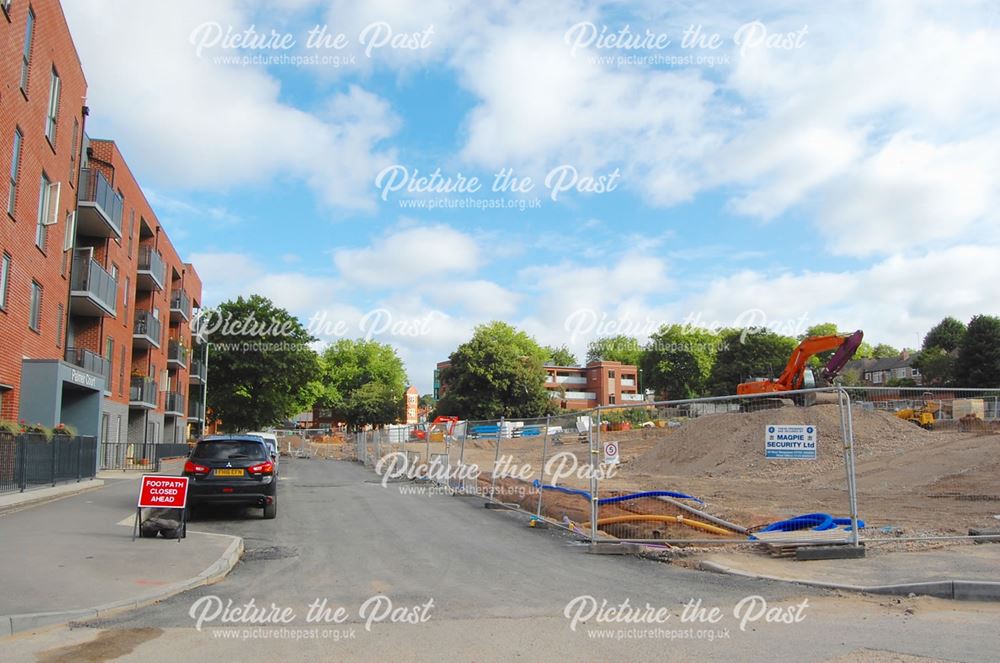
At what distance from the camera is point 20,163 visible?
70.3ft

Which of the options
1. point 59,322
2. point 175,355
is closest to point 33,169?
point 59,322

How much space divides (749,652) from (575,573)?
359 centimetres

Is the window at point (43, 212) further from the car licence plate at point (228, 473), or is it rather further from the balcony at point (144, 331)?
the balcony at point (144, 331)

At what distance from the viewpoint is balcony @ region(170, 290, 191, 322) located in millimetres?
51931

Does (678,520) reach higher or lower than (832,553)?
higher

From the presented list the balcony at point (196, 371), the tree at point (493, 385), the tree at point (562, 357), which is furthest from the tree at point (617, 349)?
the balcony at point (196, 371)

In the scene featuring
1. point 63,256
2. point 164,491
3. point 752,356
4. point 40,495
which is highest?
point 752,356

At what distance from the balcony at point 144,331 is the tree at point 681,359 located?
77.9 metres

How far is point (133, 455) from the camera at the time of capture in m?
37.1

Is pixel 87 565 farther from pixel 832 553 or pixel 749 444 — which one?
pixel 749 444

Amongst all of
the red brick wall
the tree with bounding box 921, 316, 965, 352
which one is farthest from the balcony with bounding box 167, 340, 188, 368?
the tree with bounding box 921, 316, 965, 352

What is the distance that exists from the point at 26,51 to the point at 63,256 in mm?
7137

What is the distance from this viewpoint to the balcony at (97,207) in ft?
94.4

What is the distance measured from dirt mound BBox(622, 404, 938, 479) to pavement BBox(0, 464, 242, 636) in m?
12.2
